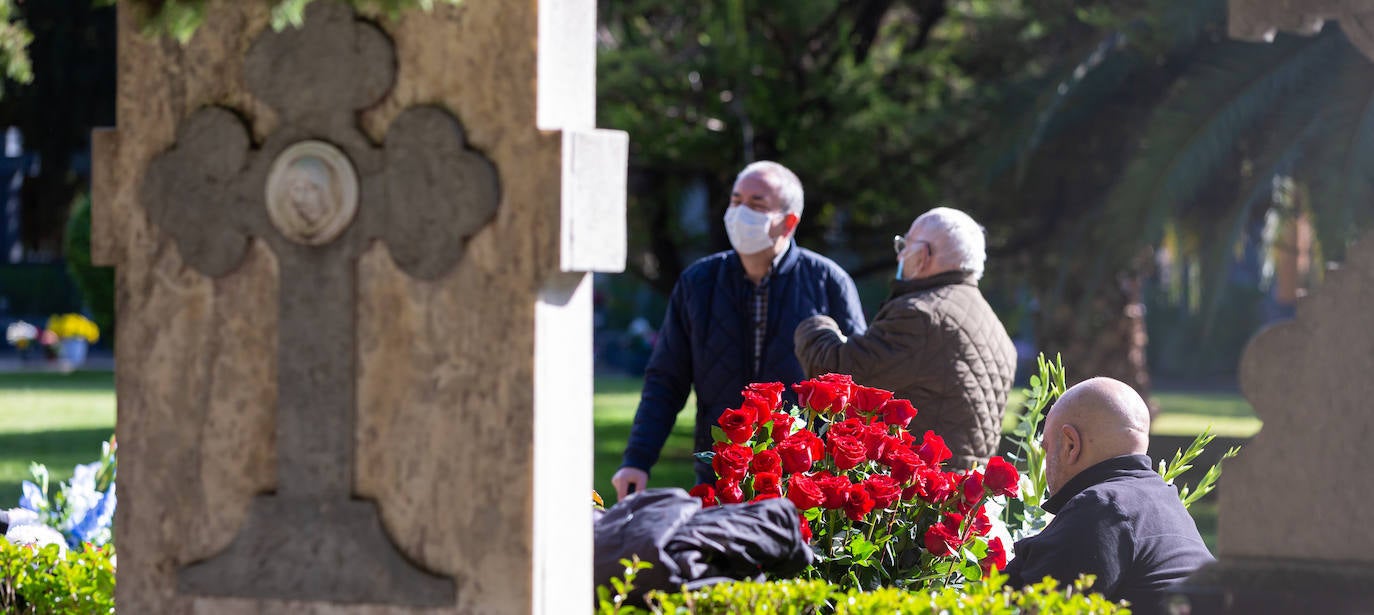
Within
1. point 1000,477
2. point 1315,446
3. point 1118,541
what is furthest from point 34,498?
point 1315,446

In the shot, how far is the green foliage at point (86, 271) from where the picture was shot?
87.8 ft

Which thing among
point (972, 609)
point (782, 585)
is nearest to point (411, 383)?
point (782, 585)

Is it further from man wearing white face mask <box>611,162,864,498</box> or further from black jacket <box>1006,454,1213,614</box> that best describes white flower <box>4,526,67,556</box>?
black jacket <box>1006,454,1213,614</box>

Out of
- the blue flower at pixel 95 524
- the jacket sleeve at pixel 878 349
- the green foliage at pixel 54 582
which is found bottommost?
the blue flower at pixel 95 524

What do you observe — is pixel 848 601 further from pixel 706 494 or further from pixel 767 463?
pixel 706 494

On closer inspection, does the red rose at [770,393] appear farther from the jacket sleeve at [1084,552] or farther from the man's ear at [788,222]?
the man's ear at [788,222]

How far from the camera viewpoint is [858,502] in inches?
129

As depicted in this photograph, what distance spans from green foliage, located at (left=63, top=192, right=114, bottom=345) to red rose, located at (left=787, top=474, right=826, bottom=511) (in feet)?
83.5

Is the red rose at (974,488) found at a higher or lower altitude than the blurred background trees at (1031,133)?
lower

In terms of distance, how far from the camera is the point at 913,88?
47.9ft

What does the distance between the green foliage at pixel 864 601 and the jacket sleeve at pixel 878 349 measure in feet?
4.30

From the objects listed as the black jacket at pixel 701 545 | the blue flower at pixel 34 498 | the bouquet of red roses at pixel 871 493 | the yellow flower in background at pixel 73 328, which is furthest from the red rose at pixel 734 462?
the yellow flower in background at pixel 73 328

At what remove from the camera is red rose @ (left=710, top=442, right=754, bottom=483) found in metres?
3.42

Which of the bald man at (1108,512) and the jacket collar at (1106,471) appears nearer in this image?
the bald man at (1108,512)
